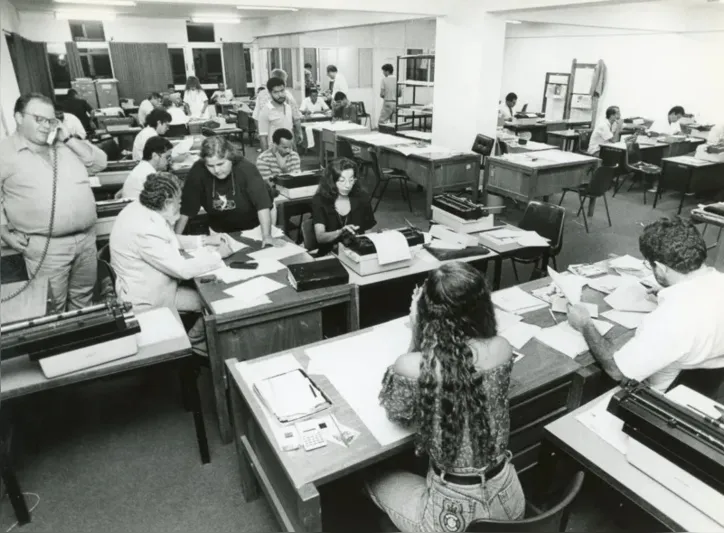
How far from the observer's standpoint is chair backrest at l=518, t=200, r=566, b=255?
12.5ft

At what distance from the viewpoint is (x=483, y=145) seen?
6227mm

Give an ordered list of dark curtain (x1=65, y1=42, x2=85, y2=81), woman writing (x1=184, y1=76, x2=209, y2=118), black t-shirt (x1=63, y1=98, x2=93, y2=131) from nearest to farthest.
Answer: black t-shirt (x1=63, y1=98, x2=93, y2=131), woman writing (x1=184, y1=76, x2=209, y2=118), dark curtain (x1=65, y1=42, x2=85, y2=81)

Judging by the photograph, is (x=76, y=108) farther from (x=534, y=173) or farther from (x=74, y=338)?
(x=74, y=338)

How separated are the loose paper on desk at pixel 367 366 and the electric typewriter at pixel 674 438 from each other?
2.33ft

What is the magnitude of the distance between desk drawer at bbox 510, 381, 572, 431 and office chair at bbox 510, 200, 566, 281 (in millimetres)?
1594


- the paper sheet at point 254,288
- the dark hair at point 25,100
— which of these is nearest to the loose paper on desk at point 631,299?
the paper sheet at point 254,288

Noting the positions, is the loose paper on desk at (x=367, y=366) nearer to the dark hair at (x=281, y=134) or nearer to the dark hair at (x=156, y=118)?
the dark hair at (x=281, y=134)

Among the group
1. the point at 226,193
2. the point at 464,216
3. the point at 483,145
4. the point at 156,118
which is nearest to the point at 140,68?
the point at 156,118

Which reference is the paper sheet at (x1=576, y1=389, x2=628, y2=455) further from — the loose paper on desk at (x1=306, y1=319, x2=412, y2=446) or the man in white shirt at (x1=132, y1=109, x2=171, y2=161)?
the man in white shirt at (x1=132, y1=109, x2=171, y2=161)

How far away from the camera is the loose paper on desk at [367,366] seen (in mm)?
1729

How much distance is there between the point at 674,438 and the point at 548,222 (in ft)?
8.47

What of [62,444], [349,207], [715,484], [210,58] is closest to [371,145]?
[349,207]

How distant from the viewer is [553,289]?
272 centimetres

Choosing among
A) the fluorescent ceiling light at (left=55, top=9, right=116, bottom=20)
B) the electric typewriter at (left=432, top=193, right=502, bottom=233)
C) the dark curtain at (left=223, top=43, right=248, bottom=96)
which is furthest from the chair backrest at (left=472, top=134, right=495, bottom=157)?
the dark curtain at (left=223, top=43, right=248, bottom=96)
